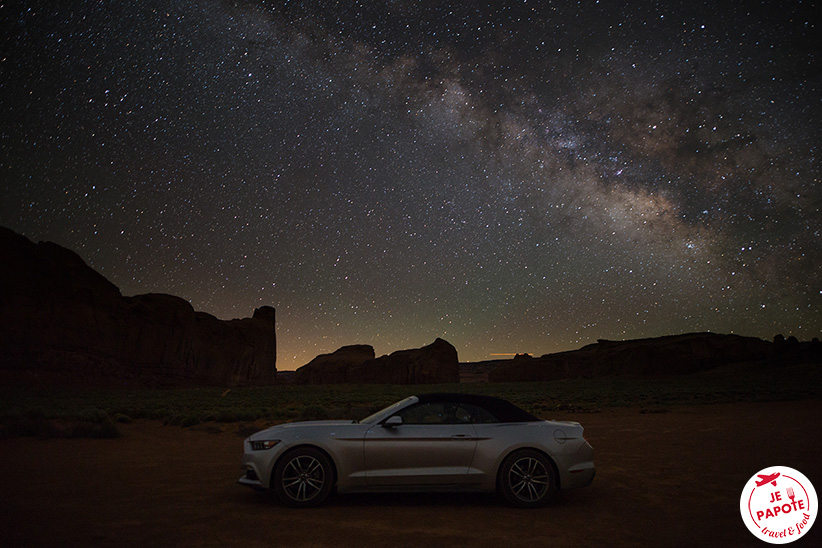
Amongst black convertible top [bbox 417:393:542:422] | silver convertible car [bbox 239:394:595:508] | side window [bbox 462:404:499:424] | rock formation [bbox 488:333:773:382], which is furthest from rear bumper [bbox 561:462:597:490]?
rock formation [bbox 488:333:773:382]

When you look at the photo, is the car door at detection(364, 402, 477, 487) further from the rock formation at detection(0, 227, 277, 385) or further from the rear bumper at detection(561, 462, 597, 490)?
the rock formation at detection(0, 227, 277, 385)

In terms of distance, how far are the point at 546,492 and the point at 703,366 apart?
115 meters

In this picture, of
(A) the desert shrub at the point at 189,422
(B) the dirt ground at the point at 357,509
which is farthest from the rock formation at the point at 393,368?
(B) the dirt ground at the point at 357,509

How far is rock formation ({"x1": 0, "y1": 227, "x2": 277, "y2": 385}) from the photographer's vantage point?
56.4 meters

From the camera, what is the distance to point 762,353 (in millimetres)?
101125

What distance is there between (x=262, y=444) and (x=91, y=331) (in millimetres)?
67826

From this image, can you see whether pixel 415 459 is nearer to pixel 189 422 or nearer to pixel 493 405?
pixel 493 405

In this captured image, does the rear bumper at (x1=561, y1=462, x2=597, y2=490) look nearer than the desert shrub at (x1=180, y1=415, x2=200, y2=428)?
Yes

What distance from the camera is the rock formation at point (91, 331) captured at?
5641 cm

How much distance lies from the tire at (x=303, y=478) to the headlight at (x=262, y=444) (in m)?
0.21

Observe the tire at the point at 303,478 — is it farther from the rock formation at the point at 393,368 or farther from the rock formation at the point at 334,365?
the rock formation at the point at 334,365

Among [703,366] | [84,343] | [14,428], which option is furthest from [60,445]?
[703,366]

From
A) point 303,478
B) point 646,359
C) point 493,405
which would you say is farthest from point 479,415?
point 646,359

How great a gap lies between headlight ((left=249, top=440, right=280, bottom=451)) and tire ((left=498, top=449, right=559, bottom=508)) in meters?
2.89
